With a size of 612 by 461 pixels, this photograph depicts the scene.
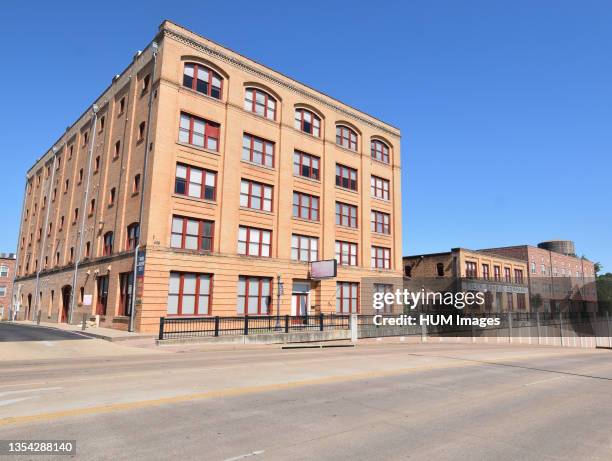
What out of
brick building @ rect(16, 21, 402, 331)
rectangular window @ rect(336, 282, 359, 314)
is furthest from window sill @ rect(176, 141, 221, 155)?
rectangular window @ rect(336, 282, 359, 314)

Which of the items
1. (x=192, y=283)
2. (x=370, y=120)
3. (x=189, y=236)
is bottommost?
(x=192, y=283)

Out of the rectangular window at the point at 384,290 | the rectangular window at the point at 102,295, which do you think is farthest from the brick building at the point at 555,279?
the rectangular window at the point at 102,295

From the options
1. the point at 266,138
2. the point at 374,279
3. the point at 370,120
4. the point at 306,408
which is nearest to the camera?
the point at 306,408

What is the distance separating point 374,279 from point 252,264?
552 inches

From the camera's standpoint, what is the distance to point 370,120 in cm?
4384

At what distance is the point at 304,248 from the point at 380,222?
1085 cm

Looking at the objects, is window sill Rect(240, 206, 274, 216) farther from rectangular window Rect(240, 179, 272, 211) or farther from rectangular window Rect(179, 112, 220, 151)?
rectangular window Rect(179, 112, 220, 151)

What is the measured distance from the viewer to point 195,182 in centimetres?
2952

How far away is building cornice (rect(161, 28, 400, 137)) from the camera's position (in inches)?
1181

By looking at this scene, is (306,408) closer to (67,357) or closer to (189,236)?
(67,357)

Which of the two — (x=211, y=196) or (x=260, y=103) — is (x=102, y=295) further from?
(x=260, y=103)

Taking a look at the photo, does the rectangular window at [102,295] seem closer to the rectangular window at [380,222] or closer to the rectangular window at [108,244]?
the rectangular window at [108,244]

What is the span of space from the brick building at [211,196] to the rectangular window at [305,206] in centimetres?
13

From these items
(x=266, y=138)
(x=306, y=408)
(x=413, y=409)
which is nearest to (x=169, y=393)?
(x=306, y=408)
